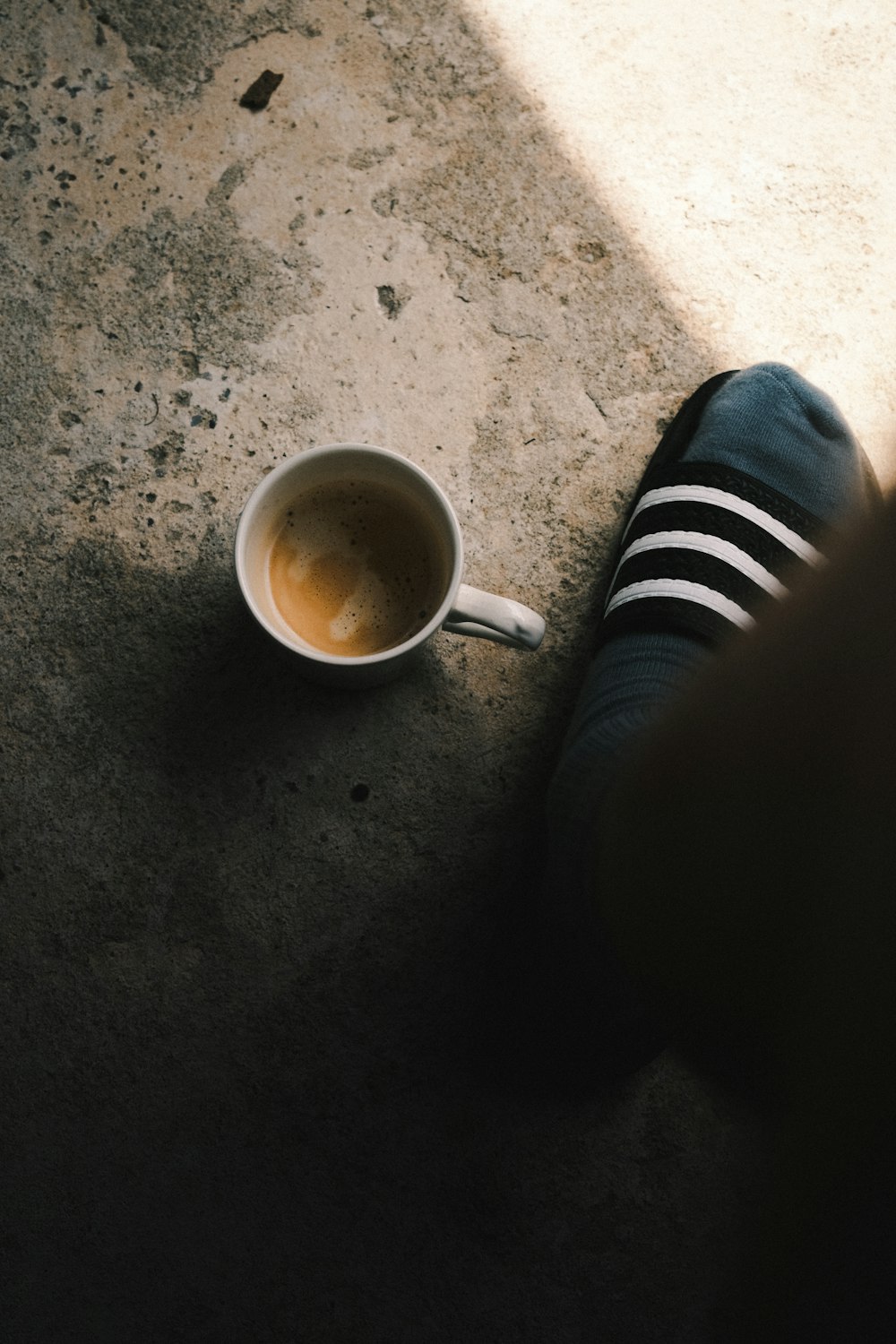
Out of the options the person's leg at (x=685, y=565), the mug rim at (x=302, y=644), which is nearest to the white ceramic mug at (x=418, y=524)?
the mug rim at (x=302, y=644)

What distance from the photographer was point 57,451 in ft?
3.05

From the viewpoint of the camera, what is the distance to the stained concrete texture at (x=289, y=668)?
85 cm

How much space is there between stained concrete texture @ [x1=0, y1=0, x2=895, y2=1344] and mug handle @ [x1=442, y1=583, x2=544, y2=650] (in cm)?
17

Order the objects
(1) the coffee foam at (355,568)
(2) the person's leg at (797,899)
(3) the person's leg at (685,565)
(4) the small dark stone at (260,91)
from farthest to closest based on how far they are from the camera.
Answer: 1. (4) the small dark stone at (260,91)
2. (1) the coffee foam at (355,568)
3. (3) the person's leg at (685,565)
4. (2) the person's leg at (797,899)

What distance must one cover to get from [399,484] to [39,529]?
0.42 meters

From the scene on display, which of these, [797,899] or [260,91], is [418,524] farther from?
[260,91]

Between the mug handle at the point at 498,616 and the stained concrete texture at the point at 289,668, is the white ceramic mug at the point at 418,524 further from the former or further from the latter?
the stained concrete texture at the point at 289,668

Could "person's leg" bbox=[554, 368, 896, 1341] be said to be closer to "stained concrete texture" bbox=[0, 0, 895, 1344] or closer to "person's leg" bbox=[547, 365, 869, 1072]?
"person's leg" bbox=[547, 365, 869, 1072]

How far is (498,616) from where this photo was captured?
737 millimetres

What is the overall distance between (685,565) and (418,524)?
25 centimetres

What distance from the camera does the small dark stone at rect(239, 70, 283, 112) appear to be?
3.26 feet

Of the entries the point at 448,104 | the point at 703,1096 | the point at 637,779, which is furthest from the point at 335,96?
the point at 703,1096

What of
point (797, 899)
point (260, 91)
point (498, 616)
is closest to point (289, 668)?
point (498, 616)

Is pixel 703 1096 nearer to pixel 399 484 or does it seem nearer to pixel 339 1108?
pixel 339 1108
